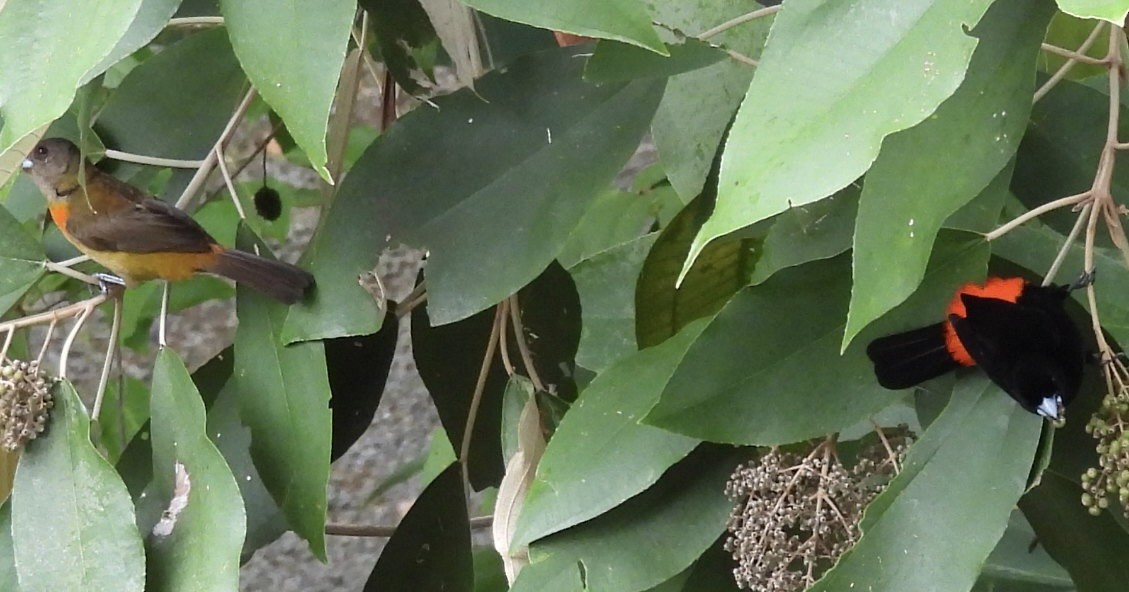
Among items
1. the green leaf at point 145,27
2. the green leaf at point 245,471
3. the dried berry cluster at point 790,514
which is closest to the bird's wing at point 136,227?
the green leaf at point 245,471

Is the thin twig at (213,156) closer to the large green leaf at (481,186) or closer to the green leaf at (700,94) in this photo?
the large green leaf at (481,186)

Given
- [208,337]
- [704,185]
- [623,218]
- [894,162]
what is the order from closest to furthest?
[894,162]
[704,185]
[623,218]
[208,337]

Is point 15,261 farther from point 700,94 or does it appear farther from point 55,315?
point 700,94

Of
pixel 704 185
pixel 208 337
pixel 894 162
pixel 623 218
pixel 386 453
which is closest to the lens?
pixel 894 162

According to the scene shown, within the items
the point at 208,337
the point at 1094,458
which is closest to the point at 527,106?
the point at 1094,458

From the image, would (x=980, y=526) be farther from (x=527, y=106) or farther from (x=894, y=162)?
(x=527, y=106)

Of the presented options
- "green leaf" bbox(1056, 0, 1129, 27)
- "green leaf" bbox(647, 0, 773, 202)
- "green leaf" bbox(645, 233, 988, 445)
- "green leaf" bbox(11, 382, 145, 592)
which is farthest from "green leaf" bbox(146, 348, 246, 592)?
"green leaf" bbox(1056, 0, 1129, 27)

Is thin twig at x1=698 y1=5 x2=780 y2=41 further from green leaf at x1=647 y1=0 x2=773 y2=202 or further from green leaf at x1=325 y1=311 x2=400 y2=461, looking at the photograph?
green leaf at x1=325 y1=311 x2=400 y2=461
